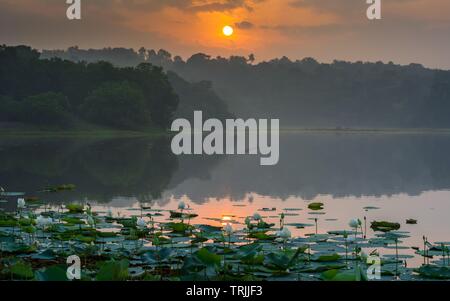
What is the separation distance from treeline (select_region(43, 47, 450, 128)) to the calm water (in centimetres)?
11067

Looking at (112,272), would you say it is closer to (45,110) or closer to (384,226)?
(384,226)

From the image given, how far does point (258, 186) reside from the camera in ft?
70.9

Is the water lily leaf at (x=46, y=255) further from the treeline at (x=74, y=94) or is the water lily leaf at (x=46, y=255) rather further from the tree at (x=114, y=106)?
the tree at (x=114, y=106)

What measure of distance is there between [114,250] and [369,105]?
14126 centimetres

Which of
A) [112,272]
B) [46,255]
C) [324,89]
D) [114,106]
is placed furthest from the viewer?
[324,89]


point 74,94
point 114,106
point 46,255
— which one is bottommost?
point 46,255

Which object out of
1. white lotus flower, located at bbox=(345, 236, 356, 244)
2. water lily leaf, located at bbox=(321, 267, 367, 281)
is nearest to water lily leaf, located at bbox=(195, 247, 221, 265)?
water lily leaf, located at bbox=(321, 267, 367, 281)

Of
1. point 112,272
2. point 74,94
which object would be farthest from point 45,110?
point 112,272

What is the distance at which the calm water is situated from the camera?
1452 centimetres

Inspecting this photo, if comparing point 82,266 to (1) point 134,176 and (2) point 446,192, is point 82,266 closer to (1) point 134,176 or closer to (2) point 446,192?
(2) point 446,192

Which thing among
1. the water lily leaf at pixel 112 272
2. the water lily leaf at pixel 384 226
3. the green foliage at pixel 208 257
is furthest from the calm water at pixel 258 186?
the water lily leaf at pixel 112 272

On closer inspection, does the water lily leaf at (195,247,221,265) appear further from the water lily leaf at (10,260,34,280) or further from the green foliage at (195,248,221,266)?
the water lily leaf at (10,260,34,280)

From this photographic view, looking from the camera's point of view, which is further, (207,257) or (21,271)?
(21,271)

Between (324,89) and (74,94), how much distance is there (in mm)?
88532
